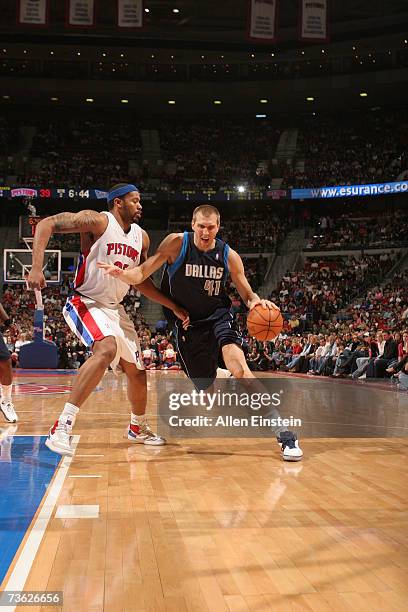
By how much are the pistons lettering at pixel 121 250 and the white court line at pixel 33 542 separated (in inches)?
72.9

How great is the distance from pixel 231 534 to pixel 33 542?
A: 0.92 meters

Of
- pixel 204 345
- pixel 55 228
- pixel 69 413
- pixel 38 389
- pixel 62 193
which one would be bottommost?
pixel 38 389

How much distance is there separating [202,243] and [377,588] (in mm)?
3483

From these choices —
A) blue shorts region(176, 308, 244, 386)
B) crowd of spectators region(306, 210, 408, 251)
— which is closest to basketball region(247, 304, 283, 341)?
blue shorts region(176, 308, 244, 386)

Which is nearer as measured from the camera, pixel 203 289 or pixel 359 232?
pixel 203 289

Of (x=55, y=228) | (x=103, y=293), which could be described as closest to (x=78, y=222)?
(x=55, y=228)

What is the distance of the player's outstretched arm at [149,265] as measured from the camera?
5.19m

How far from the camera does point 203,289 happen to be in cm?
563

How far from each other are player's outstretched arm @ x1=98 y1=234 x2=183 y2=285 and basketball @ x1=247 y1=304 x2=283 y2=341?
0.84 meters

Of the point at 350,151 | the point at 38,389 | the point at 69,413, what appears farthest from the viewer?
the point at 350,151

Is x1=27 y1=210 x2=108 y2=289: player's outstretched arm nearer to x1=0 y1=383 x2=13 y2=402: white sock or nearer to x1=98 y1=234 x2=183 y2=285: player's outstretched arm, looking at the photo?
x1=98 y1=234 x2=183 y2=285: player's outstretched arm

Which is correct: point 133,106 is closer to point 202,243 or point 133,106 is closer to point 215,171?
point 215,171

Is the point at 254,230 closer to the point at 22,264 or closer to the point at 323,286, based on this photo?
the point at 323,286

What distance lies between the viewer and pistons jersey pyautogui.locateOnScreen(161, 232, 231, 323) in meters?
5.58
